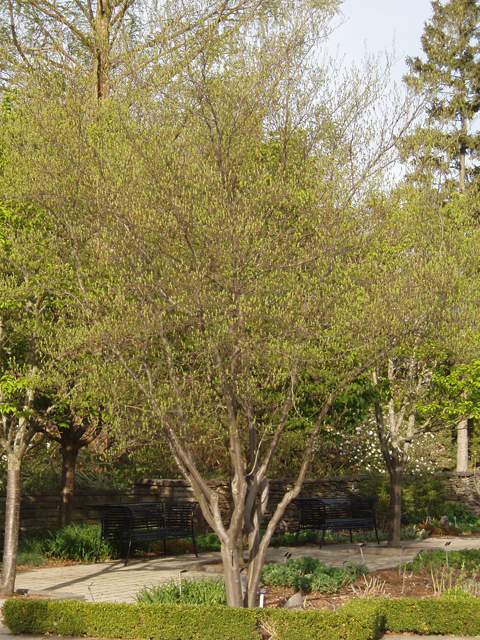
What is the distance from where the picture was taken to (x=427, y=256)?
9266 mm

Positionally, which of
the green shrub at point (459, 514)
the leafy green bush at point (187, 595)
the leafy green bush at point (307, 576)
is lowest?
the green shrub at point (459, 514)

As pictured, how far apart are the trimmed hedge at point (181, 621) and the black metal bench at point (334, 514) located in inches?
271

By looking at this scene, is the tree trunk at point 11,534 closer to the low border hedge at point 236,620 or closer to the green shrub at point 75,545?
the low border hedge at point 236,620

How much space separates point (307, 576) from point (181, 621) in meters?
3.15

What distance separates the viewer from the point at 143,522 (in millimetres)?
12656

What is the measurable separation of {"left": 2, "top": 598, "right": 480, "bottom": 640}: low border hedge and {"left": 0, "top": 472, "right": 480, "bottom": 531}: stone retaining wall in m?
6.00

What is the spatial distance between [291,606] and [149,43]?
6824 millimetres

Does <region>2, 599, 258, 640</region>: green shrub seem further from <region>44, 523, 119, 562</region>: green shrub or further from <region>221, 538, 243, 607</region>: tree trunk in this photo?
<region>44, 523, 119, 562</region>: green shrub

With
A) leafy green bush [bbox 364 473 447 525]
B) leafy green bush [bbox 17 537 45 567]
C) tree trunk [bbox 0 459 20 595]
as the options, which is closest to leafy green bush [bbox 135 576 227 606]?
tree trunk [bbox 0 459 20 595]

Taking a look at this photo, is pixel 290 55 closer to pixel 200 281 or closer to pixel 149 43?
pixel 149 43

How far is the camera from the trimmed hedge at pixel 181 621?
644 cm

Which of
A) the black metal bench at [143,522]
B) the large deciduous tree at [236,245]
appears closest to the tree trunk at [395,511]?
the black metal bench at [143,522]

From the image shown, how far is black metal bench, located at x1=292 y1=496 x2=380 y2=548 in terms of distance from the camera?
1386cm

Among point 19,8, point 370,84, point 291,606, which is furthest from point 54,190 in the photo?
point 19,8
